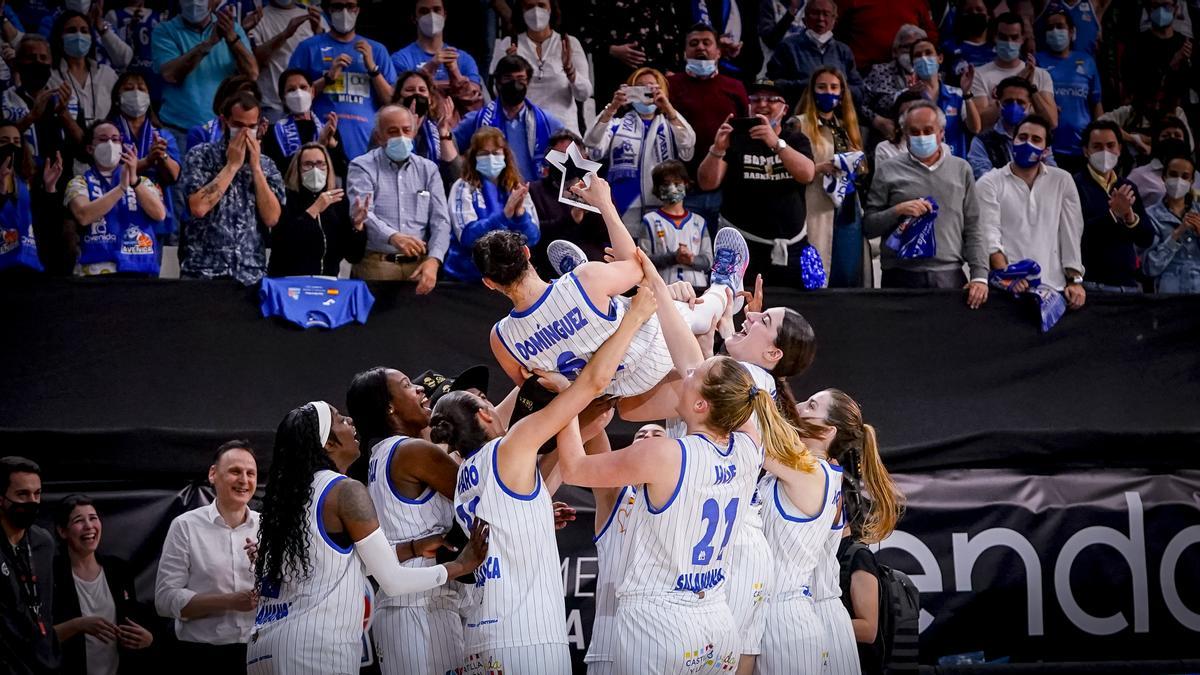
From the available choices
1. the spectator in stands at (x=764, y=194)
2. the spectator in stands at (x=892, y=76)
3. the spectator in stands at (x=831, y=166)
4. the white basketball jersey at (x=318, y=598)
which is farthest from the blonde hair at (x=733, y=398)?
the spectator in stands at (x=892, y=76)

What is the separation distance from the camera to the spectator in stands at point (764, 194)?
8219 mm

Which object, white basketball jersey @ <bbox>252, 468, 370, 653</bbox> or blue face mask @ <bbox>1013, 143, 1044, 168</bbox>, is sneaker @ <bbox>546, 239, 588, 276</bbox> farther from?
blue face mask @ <bbox>1013, 143, 1044, 168</bbox>

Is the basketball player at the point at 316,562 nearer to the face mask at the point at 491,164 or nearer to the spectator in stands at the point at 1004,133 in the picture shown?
the face mask at the point at 491,164

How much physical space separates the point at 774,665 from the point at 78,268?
4.75m

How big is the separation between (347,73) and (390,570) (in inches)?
199

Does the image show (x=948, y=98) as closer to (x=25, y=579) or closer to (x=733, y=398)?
(x=733, y=398)

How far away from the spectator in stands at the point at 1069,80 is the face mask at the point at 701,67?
304 cm

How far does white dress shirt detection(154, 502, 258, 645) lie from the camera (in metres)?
6.33

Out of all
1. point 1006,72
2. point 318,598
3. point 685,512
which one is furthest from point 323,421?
point 1006,72

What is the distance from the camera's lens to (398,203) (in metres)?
7.98

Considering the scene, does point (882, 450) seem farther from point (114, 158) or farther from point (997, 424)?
point (114, 158)

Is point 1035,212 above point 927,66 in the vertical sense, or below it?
below

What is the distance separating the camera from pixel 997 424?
27.4ft

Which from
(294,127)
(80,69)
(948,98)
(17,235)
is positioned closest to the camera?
(17,235)
